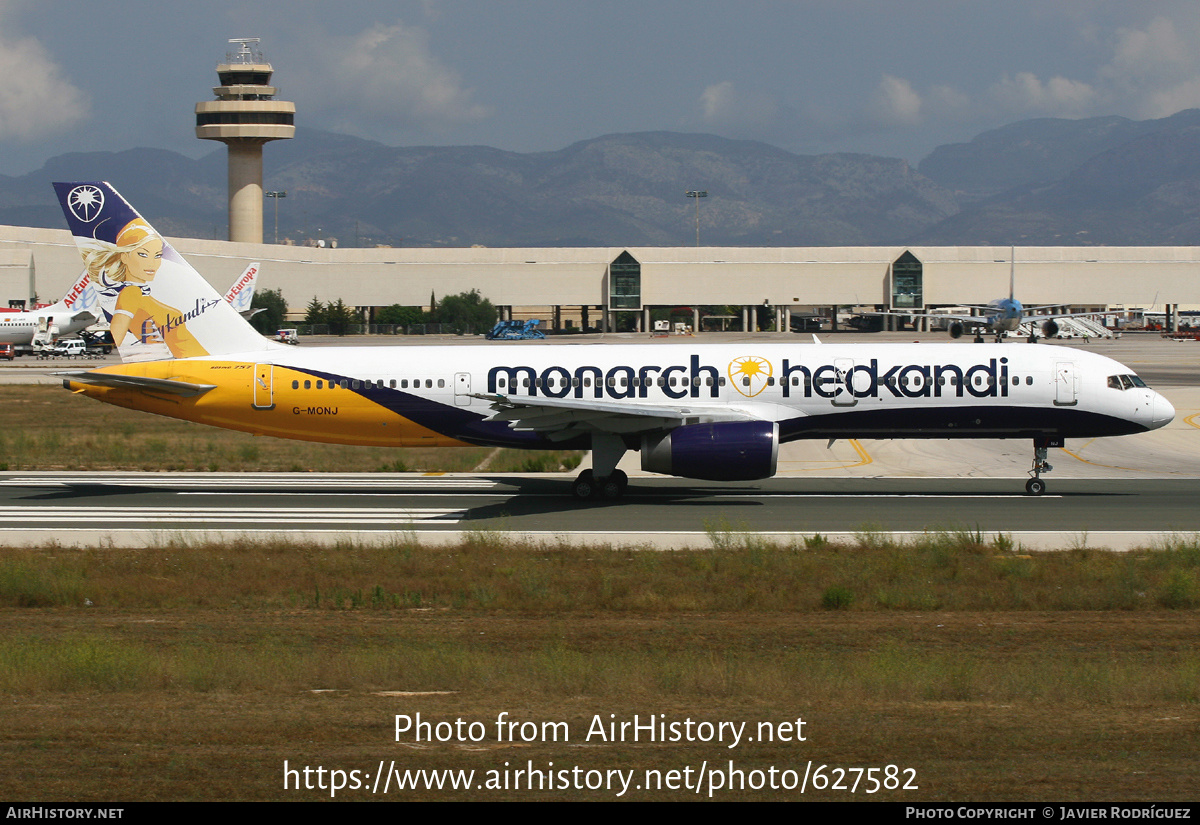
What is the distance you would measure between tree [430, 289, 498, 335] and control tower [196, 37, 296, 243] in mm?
44119

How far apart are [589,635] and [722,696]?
3.75 meters

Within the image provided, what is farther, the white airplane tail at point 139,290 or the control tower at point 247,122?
the control tower at point 247,122

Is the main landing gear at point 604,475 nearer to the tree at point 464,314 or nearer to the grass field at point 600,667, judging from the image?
the grass field at point 600,667

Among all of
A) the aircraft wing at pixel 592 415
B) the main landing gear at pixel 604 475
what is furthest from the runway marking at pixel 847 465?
the main landing gear at pixel 604 475

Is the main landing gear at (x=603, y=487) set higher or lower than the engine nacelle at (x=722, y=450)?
lower

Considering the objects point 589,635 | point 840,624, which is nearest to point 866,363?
point 840,624

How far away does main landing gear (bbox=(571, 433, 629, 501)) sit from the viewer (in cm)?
2909

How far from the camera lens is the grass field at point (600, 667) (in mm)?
9500

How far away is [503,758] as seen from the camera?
978cm

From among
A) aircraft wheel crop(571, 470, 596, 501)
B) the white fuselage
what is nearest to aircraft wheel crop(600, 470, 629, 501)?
aircraft wheel crop(571, 470, 596, 501)

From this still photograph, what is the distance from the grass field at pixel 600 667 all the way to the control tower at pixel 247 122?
568 ft

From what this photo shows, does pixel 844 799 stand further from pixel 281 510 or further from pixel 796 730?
pixel 281 510

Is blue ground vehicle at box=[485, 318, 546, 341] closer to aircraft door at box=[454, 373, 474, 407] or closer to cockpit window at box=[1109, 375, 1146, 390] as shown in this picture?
aircraft door at box=[454, 373, 474, 407]

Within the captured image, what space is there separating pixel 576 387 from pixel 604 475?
91.7 inches
